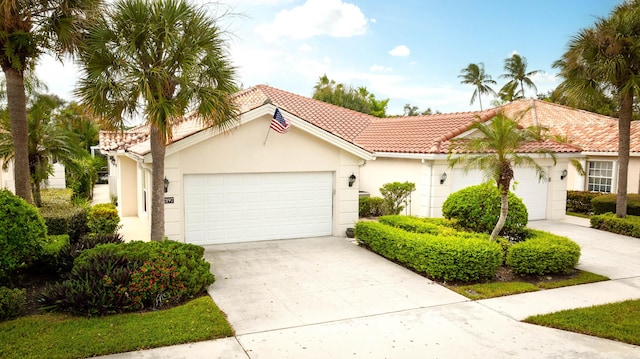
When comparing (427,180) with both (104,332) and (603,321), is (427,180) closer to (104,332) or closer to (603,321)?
(603,321)

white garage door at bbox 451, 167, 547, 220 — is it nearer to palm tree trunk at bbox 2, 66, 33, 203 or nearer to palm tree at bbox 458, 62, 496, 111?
palm tree trunk at bbox 2, 66, 33, 203

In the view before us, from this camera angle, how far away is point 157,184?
32.6 ft

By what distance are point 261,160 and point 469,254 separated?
6378 mm

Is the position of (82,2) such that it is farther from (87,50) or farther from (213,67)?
(213,67)

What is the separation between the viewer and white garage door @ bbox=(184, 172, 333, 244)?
487 inches

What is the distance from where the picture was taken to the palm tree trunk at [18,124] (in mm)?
9844

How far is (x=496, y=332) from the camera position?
23.0 ft

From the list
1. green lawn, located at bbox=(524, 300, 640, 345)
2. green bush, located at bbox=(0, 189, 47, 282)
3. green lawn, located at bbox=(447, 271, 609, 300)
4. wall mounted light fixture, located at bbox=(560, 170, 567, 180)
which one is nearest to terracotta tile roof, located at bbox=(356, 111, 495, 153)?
wall mounted light fixture, located at bbox=(560, 170, 567, 180)

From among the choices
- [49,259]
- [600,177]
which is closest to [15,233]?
[49,259]

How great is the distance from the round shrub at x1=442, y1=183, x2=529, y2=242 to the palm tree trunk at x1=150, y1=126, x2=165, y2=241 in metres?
7.73

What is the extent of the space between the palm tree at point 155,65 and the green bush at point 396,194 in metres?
8.33

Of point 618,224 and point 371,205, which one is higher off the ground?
point 371,205

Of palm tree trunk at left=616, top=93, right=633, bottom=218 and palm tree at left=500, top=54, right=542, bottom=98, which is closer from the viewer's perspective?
palm tree trunk at left=616, top=93, right=633, bottom=218

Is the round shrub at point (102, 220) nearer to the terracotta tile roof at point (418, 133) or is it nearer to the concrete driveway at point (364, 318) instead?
the concrete driveway at point (364, 318)
